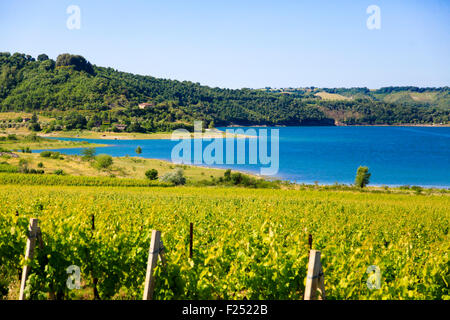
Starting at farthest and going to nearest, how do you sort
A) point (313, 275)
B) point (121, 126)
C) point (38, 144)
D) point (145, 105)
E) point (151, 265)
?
point (145, 105)
point (121, 126)
point (38, 144)
point (151, 265)
point (313, 275)

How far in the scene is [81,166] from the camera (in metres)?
63.1

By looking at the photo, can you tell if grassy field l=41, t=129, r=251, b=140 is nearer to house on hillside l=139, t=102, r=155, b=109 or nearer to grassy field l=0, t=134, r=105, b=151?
grassy field l=0, t=134, r=105, b=151

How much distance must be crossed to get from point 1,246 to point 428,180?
78153 mm

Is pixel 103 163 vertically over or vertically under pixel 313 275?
under

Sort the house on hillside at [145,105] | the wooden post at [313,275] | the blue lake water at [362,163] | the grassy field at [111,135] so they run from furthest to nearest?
the house on hillside at [145,105] < the grassy field at [111,135] < the blue lake water at [362,163] < the wooden post at [313,275]

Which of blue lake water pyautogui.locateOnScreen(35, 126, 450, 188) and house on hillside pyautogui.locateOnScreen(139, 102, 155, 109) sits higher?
house on hillside pyautogui.locateOnScreen(139, 102, 155, 109)

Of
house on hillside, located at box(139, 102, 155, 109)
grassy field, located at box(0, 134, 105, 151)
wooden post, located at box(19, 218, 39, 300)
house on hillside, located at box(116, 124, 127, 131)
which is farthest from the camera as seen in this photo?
house on hillside, located at box(139, 102, 155, 109)

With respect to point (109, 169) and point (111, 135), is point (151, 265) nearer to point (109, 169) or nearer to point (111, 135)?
point (109, 169)

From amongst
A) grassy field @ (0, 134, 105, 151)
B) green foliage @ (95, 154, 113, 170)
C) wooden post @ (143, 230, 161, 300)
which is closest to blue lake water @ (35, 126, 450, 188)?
grassy field @ (0, 134, 105, 151)

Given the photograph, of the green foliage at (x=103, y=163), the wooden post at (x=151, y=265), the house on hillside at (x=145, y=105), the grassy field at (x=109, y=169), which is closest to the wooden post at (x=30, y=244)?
the wooden post at (x=151, y=265)

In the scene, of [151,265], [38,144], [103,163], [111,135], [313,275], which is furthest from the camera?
[111,135]

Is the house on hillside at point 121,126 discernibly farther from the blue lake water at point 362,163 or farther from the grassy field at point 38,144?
the grassy field at point 38,144

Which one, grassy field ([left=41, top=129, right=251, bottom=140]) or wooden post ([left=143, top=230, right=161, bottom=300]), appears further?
grassy field ([left=41, top=129, right=251, bottom=140])

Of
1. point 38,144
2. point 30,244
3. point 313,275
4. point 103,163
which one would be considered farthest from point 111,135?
point 313,275
